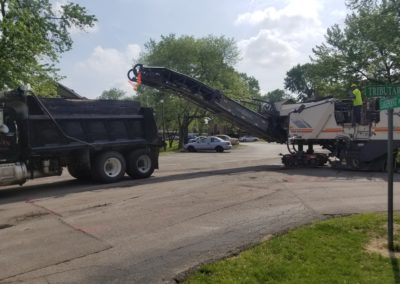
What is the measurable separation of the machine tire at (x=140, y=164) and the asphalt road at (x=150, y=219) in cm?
104

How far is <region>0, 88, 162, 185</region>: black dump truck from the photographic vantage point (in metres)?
13.2

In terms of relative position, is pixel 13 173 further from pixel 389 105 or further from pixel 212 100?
pixel 389 105

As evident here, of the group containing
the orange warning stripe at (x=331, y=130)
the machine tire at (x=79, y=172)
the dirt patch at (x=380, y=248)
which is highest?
the orange warning stripe at (x=331, y=130)

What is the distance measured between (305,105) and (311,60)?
29896 millimetres

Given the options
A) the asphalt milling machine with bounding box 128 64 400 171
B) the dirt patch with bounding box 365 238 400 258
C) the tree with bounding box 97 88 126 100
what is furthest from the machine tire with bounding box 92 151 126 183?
the tree with bounding box 97 88 126 100

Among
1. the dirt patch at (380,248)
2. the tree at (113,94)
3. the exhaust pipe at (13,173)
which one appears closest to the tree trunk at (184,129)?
the exhaust pipe at (13,173)

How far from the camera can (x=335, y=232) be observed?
7.41 m

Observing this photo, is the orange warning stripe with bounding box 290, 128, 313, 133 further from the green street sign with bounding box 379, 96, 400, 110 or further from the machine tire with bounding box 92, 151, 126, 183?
the green street sign with bounding box 379, 96, 400, 110

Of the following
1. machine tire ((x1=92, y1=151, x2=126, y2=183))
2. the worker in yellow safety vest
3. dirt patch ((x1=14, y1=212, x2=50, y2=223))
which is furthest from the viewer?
the worker in yellow safety vest

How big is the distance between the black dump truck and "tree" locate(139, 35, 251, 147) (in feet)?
116

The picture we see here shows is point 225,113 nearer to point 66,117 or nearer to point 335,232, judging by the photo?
point 66,117

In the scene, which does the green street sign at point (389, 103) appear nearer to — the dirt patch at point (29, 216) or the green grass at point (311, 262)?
the green grass at point (311, 262)

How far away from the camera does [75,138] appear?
1448 centimetres

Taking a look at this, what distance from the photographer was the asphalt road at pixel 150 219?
621 centimetres
